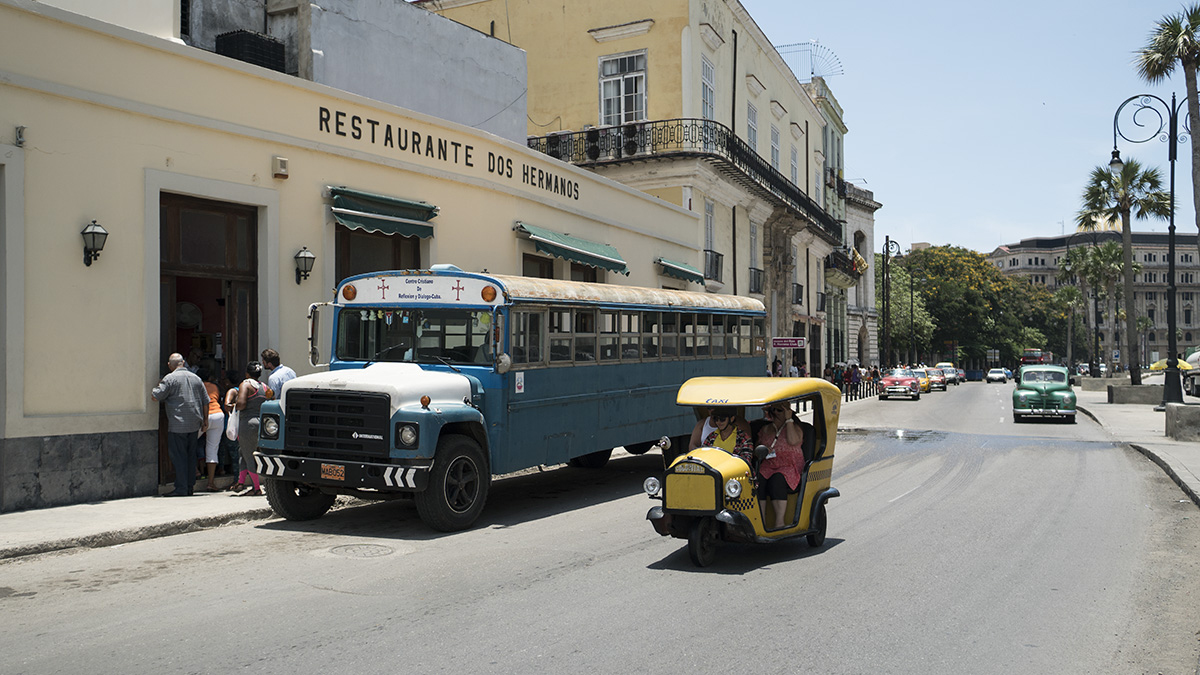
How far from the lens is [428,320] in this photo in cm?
1145

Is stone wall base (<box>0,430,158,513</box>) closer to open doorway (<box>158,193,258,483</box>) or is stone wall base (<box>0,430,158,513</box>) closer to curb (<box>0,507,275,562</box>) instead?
open doorway (<box>158,193,258,483</box>)

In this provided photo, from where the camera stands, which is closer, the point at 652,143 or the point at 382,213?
the point at 382,213

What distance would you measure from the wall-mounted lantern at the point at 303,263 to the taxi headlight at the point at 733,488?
9028 mm

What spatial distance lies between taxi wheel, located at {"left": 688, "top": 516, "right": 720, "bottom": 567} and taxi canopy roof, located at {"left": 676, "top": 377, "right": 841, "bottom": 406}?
1.13 meters

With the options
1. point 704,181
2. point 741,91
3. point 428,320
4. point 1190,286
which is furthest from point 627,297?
point 1190,286

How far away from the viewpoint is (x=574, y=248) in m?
22.1

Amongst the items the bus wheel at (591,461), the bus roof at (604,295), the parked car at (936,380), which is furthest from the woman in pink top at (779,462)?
the parked car at (936,380)

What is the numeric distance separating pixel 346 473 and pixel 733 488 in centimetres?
418

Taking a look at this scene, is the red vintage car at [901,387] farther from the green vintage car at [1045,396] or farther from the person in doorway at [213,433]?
the person in doorway at [213,433]

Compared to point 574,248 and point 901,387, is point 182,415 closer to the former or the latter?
point 574,248

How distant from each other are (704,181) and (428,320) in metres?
21.6

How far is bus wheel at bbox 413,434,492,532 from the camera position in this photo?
10172mm

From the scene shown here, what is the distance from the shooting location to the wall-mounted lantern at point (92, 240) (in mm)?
11797

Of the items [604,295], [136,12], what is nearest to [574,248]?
[604,295]
